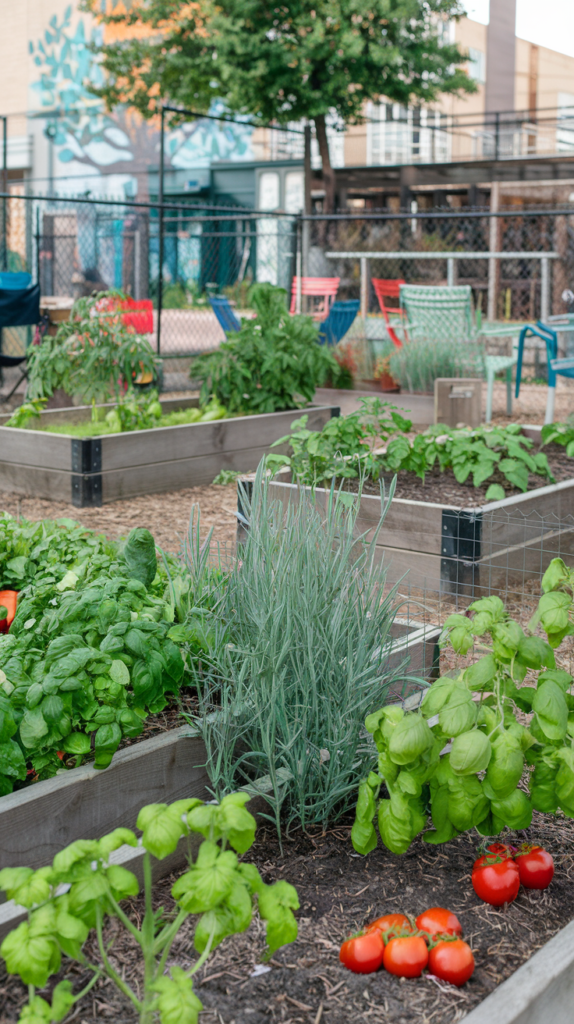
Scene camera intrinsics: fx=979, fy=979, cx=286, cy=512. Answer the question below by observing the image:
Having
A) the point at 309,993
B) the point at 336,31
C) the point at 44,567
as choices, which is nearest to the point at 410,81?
the point at 336,31

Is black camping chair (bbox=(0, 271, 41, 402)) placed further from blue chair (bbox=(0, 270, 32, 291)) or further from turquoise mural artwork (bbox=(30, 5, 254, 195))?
turquoise mural artwork (bbox=(30, 5, 254, 195))

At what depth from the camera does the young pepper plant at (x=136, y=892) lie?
52.4 inches

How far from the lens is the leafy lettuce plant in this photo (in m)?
1.75

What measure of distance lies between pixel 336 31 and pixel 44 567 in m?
14.9

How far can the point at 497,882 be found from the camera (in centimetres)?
187

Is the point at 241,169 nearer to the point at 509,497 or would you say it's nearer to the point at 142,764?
the point at 509,497

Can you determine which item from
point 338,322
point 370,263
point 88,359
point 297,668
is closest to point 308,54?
point 370,263

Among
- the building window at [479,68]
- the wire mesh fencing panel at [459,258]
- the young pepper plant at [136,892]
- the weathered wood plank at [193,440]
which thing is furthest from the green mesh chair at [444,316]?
the building window at [479,68]

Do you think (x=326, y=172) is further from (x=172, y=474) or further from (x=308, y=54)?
(x=172, y=474)

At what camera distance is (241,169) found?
23.9 meters

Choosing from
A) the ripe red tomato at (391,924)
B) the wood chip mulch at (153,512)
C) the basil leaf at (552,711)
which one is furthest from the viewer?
the wood chip mulch at (153,512)

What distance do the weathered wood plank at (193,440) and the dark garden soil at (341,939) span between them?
378 cm

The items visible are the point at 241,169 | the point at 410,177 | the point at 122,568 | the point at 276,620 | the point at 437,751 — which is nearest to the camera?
the point at 437,751

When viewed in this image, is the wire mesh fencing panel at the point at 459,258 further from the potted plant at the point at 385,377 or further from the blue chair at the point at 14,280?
the blue chair at the point at 14,280
